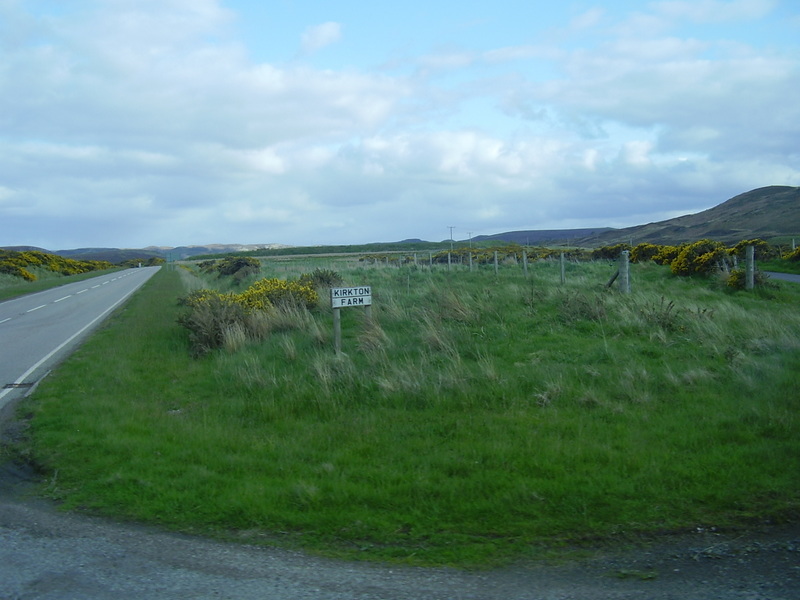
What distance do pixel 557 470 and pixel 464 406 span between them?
83.0 inches

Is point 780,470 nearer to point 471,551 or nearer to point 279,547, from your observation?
point 471,551

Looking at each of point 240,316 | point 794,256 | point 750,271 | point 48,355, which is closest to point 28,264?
point 48,355

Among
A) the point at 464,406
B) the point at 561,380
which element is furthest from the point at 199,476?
the point at 561,380

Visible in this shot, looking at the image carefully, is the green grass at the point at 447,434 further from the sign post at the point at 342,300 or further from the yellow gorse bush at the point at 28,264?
the yellow gorse bush at the point at 28,264

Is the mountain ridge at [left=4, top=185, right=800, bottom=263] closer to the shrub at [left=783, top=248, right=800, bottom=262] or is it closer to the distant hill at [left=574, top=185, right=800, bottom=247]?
the distant hill at [left=574, top=185, right=800, bottom=247]

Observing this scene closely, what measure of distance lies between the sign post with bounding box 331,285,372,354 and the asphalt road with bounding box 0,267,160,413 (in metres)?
4.82

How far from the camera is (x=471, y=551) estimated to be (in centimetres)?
462

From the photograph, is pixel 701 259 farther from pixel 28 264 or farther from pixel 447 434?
pixel 28 264

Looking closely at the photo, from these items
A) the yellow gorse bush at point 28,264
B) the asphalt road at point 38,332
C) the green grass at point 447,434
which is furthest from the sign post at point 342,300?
the yellow gorse bush at point 28,264

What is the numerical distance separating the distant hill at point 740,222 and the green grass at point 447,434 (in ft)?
168

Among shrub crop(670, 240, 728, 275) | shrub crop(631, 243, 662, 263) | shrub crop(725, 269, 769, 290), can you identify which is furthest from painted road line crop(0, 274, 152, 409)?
shrub crop(631, 243, 662, 263)

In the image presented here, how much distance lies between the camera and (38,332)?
693 inches

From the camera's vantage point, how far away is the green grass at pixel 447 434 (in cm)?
514

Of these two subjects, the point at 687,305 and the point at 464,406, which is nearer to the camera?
the point at 464,406
